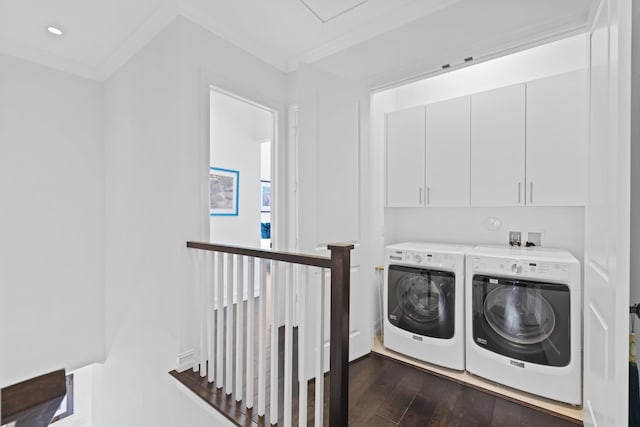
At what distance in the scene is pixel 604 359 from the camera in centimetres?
119

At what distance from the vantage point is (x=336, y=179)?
2283 mm

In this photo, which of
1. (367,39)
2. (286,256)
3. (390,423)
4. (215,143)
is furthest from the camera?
(215,143)

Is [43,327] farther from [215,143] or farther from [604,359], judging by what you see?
[604,359]

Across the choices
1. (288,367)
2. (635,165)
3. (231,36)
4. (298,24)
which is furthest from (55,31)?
(635,165)

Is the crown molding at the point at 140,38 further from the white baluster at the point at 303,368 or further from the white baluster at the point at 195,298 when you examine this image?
the white baluster at the point at 303,368

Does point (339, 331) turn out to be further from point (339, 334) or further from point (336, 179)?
point (336, 179)

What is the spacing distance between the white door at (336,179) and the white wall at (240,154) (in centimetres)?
206

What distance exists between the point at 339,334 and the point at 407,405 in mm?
1024

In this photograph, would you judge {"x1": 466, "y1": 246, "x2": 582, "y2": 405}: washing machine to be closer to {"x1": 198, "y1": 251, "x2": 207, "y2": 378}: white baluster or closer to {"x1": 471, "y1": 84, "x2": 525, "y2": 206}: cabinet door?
{"x1": 471, "y1": 84, "x2": 525, "y2": 206}: cabinet door

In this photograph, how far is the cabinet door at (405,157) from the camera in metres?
2.90

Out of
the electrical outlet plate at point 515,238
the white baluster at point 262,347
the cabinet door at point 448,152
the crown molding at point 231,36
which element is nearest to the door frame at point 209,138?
the crown molding at point 231,36

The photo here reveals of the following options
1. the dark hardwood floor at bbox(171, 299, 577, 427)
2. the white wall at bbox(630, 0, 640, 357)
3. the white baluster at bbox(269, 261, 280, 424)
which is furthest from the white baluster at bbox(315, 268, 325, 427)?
the white wall at bbox(630, 0, 640, 357)

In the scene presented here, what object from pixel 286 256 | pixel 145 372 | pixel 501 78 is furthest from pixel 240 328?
pixel 501 78

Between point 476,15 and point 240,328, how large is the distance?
241cm
